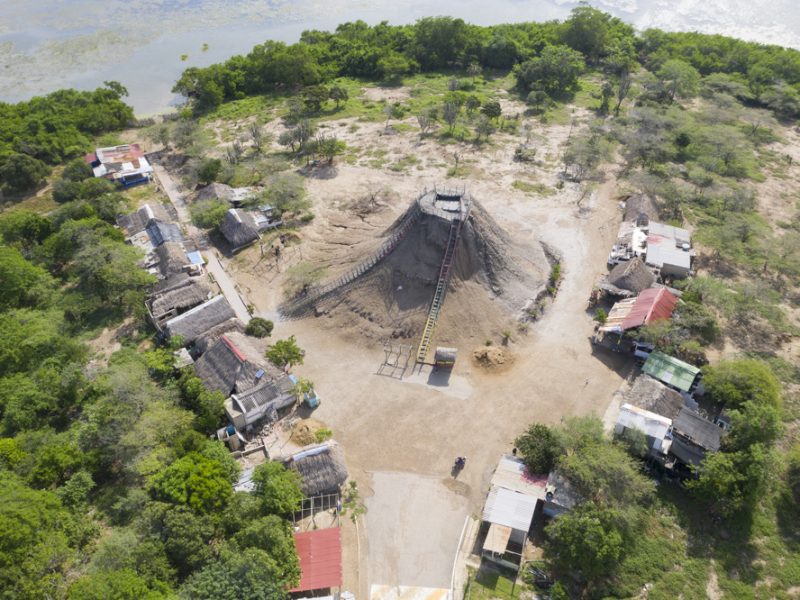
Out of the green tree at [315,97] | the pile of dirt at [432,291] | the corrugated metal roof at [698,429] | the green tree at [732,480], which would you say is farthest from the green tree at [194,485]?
the green tree at [315,97]

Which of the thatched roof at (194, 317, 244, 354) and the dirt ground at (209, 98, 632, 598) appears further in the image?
the thatched roof at (194, 317, 244, 354)

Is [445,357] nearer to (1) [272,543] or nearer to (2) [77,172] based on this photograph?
(1) [272,543]

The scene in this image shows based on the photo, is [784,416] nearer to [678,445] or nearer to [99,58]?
[678,445]

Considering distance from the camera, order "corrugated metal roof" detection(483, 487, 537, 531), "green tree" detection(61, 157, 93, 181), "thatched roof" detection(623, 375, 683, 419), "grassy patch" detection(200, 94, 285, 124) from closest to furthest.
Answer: "corrugated metal roof" detection(483, 487, 537, 531)
"thatched roof" detection(623, 375, 683, 419)
"green tree" detection(61, 157, 93, 181)
"grassy patch" detection(200, 94, 285, 124)

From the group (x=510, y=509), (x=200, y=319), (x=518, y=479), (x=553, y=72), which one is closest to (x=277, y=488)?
(x=510, y=509)

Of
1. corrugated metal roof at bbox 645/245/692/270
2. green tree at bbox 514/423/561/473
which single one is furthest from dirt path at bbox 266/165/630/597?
corrugated metal roof at bbox 645/245/692/270

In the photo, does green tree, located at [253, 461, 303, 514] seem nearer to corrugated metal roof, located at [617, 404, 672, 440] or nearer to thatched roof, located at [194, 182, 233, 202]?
corrugated metal roof, located at [617, 404, 672, 440]

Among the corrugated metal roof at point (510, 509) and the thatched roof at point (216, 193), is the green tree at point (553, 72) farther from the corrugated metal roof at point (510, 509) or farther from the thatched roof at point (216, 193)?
the corrugated metal roof at point (510, 509)
